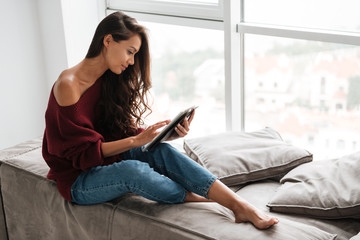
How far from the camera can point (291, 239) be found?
1597 millimetres

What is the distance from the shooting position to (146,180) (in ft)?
6.03

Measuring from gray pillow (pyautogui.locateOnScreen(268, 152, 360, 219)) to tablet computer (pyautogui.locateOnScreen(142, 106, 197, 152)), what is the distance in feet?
1.54

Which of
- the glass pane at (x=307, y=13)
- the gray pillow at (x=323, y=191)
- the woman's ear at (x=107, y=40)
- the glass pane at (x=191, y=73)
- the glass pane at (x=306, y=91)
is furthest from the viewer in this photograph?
the glass pane at (x=191, y=73)

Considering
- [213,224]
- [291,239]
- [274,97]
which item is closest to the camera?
[291,239]

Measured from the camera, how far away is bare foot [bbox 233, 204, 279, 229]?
66.2 inches

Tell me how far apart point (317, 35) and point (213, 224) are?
1.09 meters

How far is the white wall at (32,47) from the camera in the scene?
3018 mm

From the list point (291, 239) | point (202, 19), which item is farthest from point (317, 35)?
point (291, 239)

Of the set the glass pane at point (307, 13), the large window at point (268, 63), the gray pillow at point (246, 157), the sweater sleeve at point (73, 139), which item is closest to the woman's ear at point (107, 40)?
the sweater sleeve at point (73, 139)

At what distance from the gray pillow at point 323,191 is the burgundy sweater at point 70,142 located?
72 centimetres

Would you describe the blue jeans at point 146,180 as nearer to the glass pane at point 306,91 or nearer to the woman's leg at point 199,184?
the woman's leg at point 199,184

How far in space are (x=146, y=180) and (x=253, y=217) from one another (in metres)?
0.42

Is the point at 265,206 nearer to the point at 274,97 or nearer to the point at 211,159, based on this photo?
the point at 211,159

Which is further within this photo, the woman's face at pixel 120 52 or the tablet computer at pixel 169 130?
the woman's face at pixel 120 52
